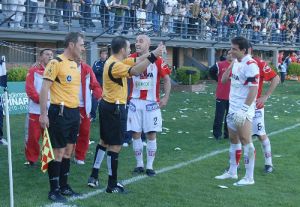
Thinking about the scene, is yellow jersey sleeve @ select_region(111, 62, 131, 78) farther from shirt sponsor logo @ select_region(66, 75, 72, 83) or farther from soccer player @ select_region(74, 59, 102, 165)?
soccer player @ select_region(74, 59, 102, 165)

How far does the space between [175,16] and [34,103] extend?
2240cm

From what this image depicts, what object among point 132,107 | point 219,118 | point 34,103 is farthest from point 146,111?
point 219,118

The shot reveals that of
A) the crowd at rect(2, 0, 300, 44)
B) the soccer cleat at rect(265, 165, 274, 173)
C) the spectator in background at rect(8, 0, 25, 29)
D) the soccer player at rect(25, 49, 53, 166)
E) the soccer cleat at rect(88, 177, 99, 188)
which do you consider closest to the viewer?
the soccer cleat at rect(88, 177, 99, 188)

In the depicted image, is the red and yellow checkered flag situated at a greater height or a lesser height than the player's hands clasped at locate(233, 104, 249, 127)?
lesser

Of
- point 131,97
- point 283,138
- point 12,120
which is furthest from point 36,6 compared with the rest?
point 131,97

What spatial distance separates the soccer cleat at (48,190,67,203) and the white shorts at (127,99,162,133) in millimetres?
2041

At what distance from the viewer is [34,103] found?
9000 millimetres

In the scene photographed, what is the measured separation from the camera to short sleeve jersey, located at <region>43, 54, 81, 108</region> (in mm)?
6930

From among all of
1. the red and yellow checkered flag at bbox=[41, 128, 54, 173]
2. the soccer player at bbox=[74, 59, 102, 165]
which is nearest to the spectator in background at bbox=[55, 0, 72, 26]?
the soccer player at bbox=[74, 59, 102, 165]

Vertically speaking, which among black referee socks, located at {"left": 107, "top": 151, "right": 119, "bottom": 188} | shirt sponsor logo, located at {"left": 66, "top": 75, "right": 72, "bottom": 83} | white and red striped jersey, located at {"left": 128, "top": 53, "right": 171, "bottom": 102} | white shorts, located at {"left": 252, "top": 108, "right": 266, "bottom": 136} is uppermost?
shirt sponsor logo, located at {"left": 66, "top": 75, "right": 72, "bottom": 83}

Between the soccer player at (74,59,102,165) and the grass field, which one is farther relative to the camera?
the soccer player at (74,59,102,165)

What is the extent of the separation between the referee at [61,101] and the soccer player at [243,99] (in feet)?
7.63

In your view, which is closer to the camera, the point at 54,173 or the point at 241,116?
the point at 54,173

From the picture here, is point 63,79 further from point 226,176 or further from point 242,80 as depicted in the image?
point 226,176
